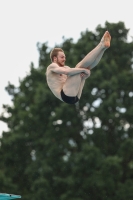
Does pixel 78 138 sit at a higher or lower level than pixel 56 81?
higher

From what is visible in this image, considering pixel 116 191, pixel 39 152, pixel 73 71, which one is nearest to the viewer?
pixel 73 71

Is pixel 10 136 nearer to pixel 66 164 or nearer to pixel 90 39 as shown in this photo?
pixel 66 164

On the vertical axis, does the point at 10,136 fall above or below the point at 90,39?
below

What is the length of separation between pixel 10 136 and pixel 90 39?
6851 mm

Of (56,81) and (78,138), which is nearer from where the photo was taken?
(56,81)

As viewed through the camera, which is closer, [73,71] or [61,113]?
[73,71]

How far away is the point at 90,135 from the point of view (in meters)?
29.2

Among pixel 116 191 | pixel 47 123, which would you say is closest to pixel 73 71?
pixel 116 191

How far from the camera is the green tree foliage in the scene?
2800 centimetres

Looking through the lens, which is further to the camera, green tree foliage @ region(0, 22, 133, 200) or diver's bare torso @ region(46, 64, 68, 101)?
green tree foliage @ region(0, 22, 133, 200)

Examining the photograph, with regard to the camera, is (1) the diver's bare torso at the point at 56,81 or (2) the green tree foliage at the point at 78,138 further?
(2) the green tree foliage at the point at 78,138

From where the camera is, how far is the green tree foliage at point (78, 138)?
28.0 m

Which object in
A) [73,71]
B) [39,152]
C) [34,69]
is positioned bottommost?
[73,71]

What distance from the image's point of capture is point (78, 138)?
3017cm
